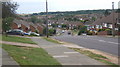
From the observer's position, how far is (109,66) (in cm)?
1073

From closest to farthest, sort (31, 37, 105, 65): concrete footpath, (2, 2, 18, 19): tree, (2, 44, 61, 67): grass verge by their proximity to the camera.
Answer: (2, 44, 61, 67): grass verge, (31, 37, 105, 65): concrete footpath, (2, 2, 18, 19): tree

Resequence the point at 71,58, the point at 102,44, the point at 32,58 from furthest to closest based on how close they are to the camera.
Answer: the point at 102,44 → the point at 71,58 → the point at 32,58

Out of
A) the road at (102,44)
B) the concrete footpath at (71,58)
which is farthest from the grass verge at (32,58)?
the road at (102,44)

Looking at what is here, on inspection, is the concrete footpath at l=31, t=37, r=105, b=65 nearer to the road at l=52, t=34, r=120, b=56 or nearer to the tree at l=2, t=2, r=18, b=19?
the road at l=52, t=34, r=120, b=56

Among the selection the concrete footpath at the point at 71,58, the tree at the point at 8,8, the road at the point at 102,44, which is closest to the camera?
the concrete footpath at the point at 71,58

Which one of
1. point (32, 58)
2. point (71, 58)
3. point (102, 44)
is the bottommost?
point (102, 44)

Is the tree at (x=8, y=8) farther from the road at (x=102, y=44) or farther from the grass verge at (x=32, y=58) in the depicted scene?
the grass verge at (x=32, y=58)

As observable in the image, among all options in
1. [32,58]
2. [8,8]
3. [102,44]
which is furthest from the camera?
[8,8]

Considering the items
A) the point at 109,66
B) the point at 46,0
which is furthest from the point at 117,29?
the point at 109,66

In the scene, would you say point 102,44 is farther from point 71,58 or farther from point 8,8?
point 8,8

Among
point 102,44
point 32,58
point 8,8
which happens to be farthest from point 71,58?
point 8,8

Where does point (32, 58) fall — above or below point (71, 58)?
above

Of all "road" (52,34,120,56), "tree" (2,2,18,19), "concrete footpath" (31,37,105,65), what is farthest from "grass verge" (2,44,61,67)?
"tree" (2,2,18,19)

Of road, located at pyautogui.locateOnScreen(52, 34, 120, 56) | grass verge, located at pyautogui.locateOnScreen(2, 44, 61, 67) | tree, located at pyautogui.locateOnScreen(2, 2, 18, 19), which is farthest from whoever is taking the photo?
tree, located at pyautogui.locateOnScreen(2, 2, 18, 19)
